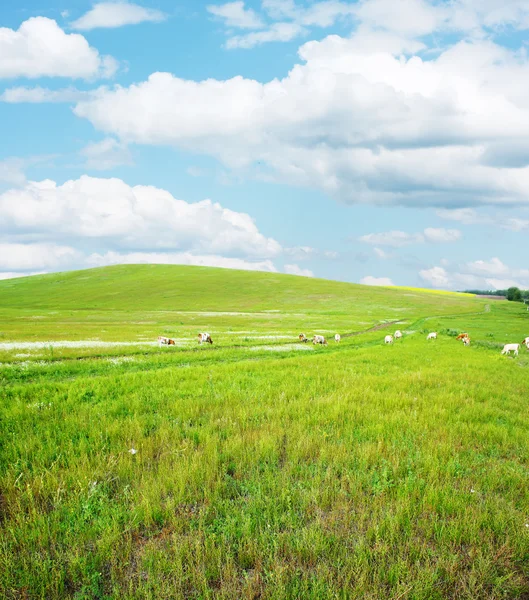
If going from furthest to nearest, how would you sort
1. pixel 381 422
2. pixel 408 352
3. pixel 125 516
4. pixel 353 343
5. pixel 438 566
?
pixel 353 343
pixel 408 352
pixel 381 422
pixel 125 516
pixel 438 566

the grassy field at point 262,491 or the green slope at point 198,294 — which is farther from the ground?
the green slope at point 198,294

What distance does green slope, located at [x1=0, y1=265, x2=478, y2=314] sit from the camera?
10925 centimetres

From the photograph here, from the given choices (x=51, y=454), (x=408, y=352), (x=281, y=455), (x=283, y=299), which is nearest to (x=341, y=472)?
(x=281, y=455)

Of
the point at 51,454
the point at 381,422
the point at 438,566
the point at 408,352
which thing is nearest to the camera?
the point at 438,566

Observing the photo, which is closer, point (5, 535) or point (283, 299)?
point (5, 535)

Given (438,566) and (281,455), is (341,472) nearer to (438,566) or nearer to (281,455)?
(281,455)

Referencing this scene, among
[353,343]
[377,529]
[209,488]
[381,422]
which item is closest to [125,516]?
[209,488]

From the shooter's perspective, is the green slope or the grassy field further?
the green slope

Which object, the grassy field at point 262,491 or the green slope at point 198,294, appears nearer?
the grassy field at point 262,491

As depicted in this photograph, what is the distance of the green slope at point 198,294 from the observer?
358 feet

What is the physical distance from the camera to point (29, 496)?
19.1 feet

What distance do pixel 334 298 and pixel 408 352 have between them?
322ft

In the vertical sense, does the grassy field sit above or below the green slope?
below

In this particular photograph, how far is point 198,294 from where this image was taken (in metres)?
127
